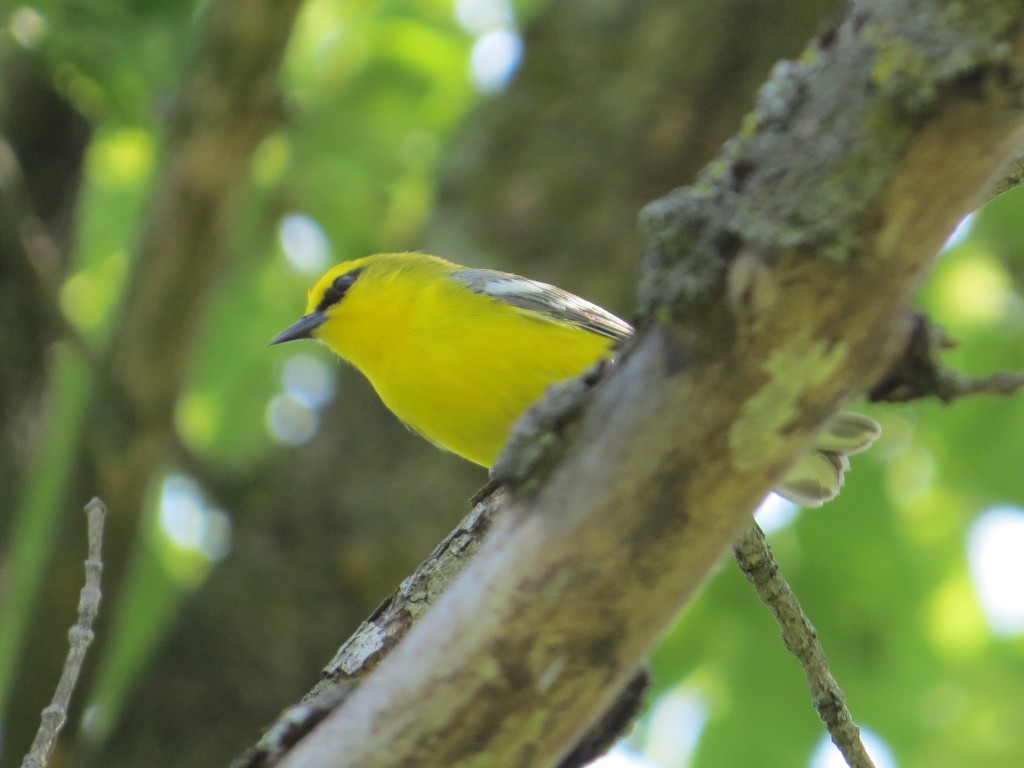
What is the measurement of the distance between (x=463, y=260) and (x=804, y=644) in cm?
422

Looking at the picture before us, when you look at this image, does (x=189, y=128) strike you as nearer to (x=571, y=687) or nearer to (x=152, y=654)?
(x=152, y=654)

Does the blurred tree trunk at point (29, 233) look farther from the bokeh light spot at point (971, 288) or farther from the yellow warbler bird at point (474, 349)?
the bokeh light spot at point (971, 288)

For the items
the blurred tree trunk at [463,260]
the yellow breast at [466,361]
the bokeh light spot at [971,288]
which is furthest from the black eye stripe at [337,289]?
the bokeh light spot at [971,288]

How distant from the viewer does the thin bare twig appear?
250 cm

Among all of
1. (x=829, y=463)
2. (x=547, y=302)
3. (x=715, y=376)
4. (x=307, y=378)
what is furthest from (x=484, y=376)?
(x=715, y=376)

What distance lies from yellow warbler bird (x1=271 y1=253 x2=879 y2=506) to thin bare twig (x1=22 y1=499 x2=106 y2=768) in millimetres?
2414

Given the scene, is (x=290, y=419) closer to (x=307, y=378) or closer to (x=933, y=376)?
(x=307, y=378)

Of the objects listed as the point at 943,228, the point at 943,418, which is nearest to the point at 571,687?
the point at 943,228

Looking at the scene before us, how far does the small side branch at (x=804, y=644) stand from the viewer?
2807mm

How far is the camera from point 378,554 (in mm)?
6051

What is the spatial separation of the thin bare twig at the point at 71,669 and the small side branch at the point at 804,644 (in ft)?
5.32

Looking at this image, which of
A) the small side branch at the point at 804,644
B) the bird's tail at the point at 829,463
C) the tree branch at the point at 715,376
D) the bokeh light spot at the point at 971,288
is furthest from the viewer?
A: the bokeh light spot at the point at 971,288

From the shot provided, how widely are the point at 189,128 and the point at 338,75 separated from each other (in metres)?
2.57

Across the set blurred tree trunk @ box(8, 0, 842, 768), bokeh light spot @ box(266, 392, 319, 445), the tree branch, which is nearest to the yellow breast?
blurred tree trunk @ box(8, 0, 842, 768)
